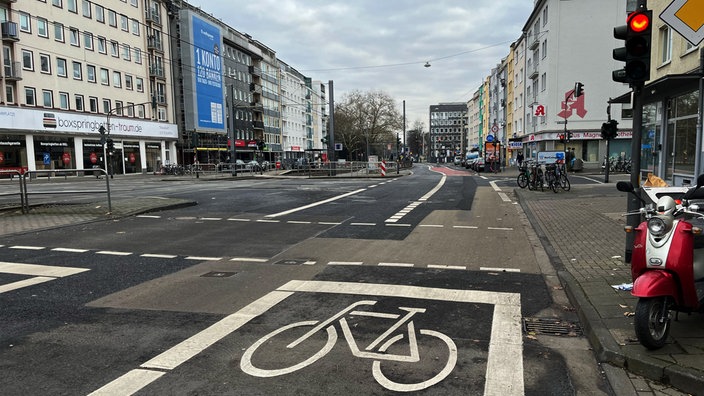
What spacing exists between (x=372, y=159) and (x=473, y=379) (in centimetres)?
3900

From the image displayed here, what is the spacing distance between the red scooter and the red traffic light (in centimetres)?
316

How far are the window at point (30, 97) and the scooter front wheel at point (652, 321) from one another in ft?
159

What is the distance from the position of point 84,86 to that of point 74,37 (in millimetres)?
4521

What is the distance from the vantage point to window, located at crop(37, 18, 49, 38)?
141 feet

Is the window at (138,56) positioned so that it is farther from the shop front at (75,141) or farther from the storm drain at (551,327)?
the storm drain at (551,327)

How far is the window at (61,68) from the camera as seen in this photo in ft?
147

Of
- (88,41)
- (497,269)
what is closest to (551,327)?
(497,269)

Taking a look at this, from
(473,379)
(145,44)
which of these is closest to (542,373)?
(473,379)

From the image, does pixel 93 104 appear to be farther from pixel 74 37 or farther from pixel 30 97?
pixel 30 97

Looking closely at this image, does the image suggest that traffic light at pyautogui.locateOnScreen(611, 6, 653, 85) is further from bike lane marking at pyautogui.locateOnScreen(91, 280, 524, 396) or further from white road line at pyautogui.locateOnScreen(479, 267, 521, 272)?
bike lane marking at pyautogui.locateOnScreen(91, 280, 524, 396)

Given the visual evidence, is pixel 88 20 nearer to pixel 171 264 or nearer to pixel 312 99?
pixel 171 264

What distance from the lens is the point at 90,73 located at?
4897cm

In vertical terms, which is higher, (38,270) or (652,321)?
(652,321)

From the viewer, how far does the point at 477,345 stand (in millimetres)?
4164
